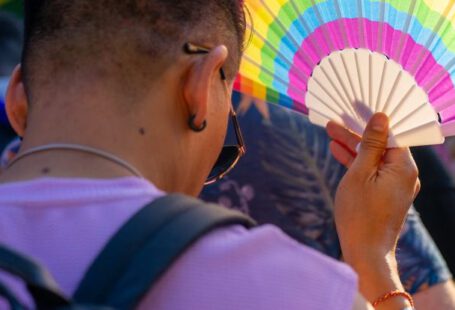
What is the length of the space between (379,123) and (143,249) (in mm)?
871

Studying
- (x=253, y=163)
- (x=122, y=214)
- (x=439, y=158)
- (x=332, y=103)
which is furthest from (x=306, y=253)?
(x=439, y=158)

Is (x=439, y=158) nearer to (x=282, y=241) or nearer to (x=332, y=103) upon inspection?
(x=332, y=103)

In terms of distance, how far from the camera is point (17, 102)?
6.21 ft

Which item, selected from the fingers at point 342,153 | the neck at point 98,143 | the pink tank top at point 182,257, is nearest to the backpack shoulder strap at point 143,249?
the pink tank top at point 182,257

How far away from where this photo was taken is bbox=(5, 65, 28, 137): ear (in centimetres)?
188

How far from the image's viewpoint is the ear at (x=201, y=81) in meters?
1.68

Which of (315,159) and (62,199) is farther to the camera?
(315,159)

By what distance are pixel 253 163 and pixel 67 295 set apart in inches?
67.6

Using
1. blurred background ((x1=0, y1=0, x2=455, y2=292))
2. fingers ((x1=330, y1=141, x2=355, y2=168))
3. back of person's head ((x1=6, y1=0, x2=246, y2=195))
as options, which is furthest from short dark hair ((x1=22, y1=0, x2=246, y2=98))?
blurred background ((x1=0, y1=0, x2=455, y2=292))

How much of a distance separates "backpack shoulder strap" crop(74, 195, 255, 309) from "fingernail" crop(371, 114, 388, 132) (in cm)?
73

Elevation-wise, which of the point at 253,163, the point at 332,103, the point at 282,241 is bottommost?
the point at 253,163

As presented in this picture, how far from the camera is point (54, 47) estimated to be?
1.71 metres

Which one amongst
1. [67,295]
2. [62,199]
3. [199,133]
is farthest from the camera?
[199,133]

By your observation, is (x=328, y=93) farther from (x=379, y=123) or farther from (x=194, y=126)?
(x=194, y=126)
